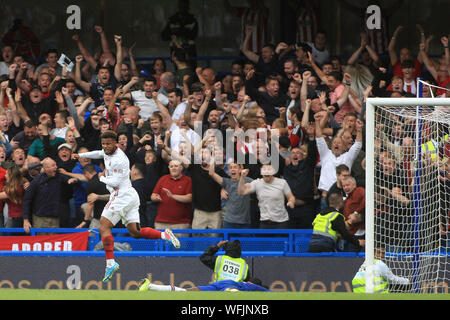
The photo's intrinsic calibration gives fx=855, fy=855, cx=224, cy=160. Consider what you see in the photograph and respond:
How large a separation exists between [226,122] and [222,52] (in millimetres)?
4755

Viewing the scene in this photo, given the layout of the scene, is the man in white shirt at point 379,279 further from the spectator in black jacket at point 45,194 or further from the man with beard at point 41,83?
the man with beard at point 41,83

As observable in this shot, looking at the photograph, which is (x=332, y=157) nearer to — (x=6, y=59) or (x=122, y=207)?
(x=122, y=207)

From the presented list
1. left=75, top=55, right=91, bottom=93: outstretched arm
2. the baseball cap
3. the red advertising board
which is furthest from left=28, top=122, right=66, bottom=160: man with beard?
the red advertising board

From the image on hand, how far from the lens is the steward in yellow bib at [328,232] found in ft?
33.1

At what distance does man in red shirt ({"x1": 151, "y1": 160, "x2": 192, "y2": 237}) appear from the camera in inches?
446

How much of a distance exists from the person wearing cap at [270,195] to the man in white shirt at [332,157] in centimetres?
50

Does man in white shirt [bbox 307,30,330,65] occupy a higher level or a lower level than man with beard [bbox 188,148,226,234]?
higher

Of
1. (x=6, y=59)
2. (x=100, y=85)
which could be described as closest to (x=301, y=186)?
(x=100, y=85)

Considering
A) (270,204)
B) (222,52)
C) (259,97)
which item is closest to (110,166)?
(270,204)

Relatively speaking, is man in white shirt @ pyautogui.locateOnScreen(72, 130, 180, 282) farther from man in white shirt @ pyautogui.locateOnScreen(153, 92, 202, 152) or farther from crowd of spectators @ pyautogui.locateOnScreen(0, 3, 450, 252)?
man in white shirt @ pyautogui.locateOnScreen(153, 92, 202, 152)

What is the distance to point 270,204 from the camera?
1110cm

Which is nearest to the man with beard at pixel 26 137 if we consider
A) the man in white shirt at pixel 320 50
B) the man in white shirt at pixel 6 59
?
the man in white shirt at pixel 6 59

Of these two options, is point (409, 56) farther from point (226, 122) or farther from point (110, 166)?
point (110, 166)

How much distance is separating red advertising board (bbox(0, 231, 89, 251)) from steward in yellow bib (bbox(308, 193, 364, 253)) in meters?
2.92
